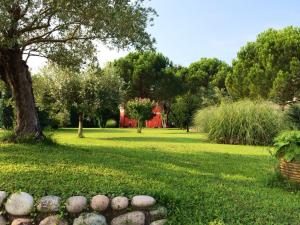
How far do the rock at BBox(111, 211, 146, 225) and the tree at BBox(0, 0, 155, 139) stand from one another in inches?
213

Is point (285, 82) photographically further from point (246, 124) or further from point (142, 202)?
point (142, 202)

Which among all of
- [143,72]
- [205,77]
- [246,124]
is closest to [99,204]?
[246,124]

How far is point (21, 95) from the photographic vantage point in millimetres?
10984

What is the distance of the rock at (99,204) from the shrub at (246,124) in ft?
37.3

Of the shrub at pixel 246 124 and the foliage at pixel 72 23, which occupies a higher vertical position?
the foliage at pixel 72 23

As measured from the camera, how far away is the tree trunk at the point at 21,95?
1083 centimetres

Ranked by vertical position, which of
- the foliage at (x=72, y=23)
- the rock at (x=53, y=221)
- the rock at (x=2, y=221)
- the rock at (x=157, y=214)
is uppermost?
the foliage at (x=72, y=23)

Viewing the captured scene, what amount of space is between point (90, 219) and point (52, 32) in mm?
7423

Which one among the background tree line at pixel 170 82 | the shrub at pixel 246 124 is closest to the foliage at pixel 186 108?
the background tree line at pixel 170 82

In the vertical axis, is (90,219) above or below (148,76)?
below

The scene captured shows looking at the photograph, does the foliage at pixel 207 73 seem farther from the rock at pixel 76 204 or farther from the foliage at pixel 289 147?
the rock at pixel 76 204

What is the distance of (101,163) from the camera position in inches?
317

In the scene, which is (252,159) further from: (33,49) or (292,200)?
(33,49)

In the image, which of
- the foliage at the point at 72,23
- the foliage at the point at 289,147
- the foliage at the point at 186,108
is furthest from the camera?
the foliage at the point at 186,108
